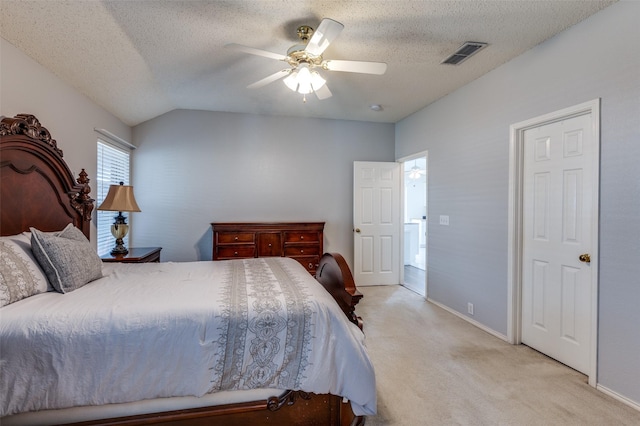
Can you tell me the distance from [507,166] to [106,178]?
443cm

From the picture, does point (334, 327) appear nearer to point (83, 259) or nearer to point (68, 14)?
point (83, 259)

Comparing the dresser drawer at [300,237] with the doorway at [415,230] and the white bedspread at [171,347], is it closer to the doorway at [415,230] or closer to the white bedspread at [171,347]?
the doorway at [415,230]

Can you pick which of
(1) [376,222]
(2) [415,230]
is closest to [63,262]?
(1) [376,222]

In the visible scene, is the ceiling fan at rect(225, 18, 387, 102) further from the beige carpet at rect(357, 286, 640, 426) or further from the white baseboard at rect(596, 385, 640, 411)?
the white baseboard at rect(596, 385, 640, 411)

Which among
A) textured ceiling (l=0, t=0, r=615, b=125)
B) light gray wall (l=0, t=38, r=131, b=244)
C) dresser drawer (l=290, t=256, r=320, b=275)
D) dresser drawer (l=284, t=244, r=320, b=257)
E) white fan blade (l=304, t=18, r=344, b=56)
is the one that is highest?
textured ceiling (l=0, t=0, r=615, b=125)

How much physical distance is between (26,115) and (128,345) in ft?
6.54

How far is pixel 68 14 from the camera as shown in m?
2.20

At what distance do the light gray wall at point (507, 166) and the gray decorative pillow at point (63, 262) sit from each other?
3505mm

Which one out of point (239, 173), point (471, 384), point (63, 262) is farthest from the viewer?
point (239, 173)

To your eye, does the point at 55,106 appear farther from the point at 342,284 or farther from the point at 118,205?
the point at 342,284

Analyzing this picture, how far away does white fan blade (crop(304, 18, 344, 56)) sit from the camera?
1961mm

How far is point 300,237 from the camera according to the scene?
449cm

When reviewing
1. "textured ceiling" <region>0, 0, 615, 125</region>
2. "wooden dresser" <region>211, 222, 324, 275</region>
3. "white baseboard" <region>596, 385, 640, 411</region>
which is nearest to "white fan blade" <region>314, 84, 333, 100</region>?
"textured ceiling" <region>0, 0, 615, 125</region>

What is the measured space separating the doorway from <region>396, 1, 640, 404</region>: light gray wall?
687mm
